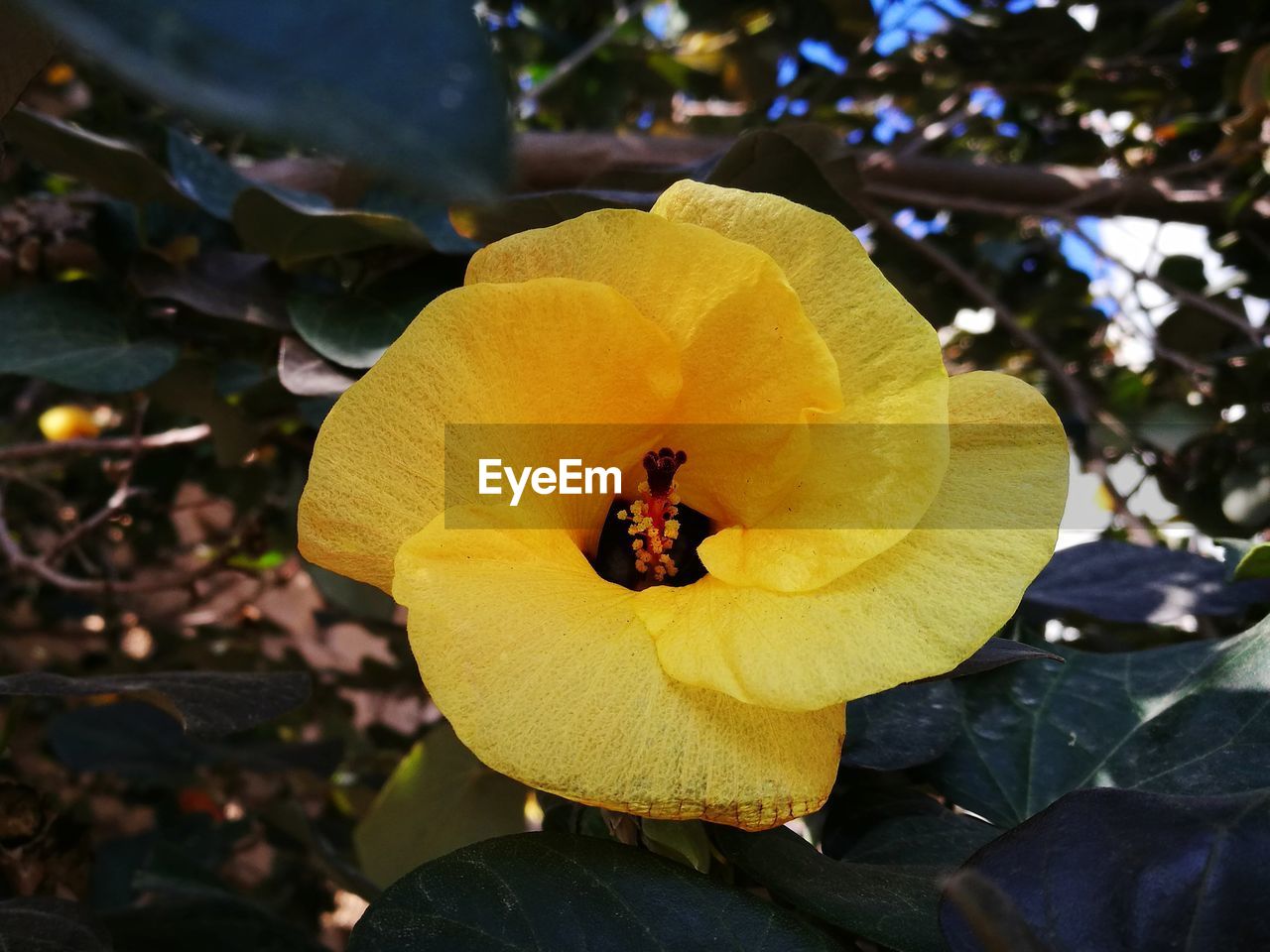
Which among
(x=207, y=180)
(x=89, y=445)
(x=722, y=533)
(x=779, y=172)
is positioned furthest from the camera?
(x=89, y=445)

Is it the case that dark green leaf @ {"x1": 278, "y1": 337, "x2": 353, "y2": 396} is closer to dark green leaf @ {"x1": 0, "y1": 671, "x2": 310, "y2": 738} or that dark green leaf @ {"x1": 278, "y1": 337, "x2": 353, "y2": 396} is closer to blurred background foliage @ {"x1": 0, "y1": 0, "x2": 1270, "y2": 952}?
blurred background foliage @ {"x1": 0, "y1": 0, "x2": 1270, "y2": 952}

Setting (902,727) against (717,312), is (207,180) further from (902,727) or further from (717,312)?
(902,727)

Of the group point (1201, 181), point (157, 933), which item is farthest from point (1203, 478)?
point (157, 933)

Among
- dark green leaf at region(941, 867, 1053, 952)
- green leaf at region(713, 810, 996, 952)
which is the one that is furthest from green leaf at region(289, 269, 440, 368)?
dark green leaf at region(941, 867, 1053, 952)

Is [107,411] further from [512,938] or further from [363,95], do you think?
[363,95]

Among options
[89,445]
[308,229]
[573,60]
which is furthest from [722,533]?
[573,60]

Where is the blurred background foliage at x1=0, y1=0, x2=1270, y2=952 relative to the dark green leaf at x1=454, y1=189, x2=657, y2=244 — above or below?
below

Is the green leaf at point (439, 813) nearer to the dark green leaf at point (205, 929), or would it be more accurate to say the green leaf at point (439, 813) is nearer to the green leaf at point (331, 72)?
the dark green leaf at point (205, 929)
